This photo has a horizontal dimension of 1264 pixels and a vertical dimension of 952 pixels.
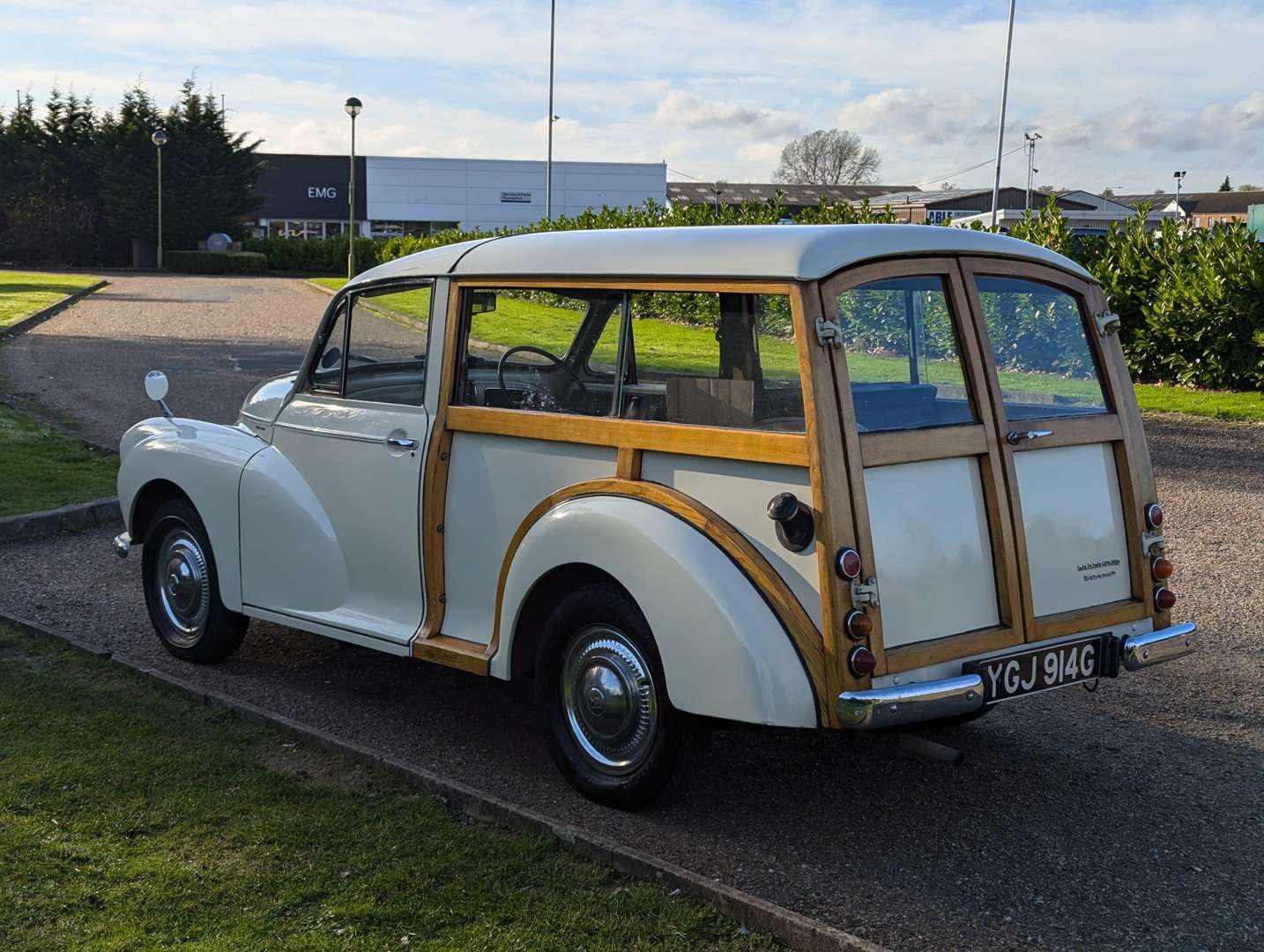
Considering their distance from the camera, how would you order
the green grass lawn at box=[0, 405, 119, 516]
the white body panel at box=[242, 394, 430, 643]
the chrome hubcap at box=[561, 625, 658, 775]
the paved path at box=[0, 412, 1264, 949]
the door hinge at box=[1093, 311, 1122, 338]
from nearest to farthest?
the paved path at box=[0, 412, 1264, 949]
the chrome hubcap at box=[561, 625, 658, 775]
the door hinge at box=[1093, 311, 1122, 338]
the white body panel at box=[242, 394, 430, 643]
the green grass lawn at box=[0, 405, 119, 516]

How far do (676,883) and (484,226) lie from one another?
66537mm

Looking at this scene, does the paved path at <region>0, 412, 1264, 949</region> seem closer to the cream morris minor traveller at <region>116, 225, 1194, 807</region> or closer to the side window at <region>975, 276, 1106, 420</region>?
the cream morris minor traveller at <region>116, 225, 1194, 807</region>

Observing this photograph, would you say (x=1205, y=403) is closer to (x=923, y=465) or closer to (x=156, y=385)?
(x=923, y=465)

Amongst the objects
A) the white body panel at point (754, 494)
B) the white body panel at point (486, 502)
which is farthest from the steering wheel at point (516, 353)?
the white body panel at point (754, 494)

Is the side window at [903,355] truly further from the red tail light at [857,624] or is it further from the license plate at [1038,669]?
the license plate at [1038,669]

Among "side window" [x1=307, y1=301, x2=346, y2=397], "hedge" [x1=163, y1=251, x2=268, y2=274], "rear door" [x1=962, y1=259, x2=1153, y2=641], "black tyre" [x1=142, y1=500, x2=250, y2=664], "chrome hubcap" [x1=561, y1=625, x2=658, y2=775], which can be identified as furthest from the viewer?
"hedge" [x1=163, y1=251, x2=268, y2=274]

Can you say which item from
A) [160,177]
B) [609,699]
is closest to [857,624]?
[609,699]

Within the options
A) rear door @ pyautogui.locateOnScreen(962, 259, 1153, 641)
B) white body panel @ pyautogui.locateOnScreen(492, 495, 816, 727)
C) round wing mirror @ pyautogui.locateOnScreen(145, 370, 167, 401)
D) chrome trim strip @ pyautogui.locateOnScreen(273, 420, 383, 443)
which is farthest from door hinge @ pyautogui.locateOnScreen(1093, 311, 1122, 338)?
round wing mirror @ pyautogui.locateOnScreen(145, 370, 167, 401)

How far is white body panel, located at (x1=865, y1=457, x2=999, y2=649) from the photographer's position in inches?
152

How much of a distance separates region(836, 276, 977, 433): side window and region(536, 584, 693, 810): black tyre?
101 cm

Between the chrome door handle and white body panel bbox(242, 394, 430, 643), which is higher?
the chrome door handle

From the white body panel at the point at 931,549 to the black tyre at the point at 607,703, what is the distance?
77 cm

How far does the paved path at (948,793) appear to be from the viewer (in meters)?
3.65

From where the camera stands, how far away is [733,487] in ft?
13.0
